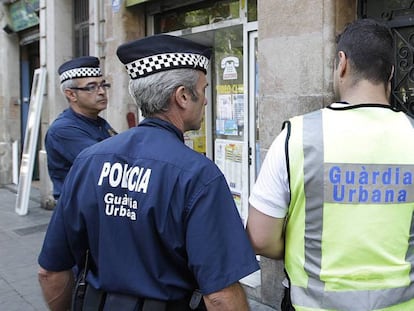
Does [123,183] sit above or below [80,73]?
below

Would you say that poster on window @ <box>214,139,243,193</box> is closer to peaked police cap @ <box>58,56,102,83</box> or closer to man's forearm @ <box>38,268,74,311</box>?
peaked police cap @ <box>58,56,102,83</box>

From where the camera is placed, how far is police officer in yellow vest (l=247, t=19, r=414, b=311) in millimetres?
1704

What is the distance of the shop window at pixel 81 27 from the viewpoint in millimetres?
8086

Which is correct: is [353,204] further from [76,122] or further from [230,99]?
[230,99]

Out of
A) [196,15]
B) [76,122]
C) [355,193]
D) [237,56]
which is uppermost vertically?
[196,15]

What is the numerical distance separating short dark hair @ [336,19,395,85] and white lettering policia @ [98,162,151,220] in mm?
823

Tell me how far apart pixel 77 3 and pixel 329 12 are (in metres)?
5.75

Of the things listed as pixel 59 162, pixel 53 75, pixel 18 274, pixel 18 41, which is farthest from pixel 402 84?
pixel 18 41

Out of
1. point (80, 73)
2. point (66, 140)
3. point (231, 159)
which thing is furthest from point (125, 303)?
point (231, 159)

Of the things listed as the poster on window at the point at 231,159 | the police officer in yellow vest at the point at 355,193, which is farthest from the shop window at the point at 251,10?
the police officer in yellow vest at the point at 355,193

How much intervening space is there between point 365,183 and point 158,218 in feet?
2.33

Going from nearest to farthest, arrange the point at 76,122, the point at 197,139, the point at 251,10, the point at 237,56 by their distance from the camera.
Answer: the point at 76,122 → the point at 251,10 → the point at 237,56 → the point at 197,139

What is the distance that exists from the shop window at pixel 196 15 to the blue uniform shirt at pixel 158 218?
383 centimetres

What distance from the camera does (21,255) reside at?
20.3 ft
